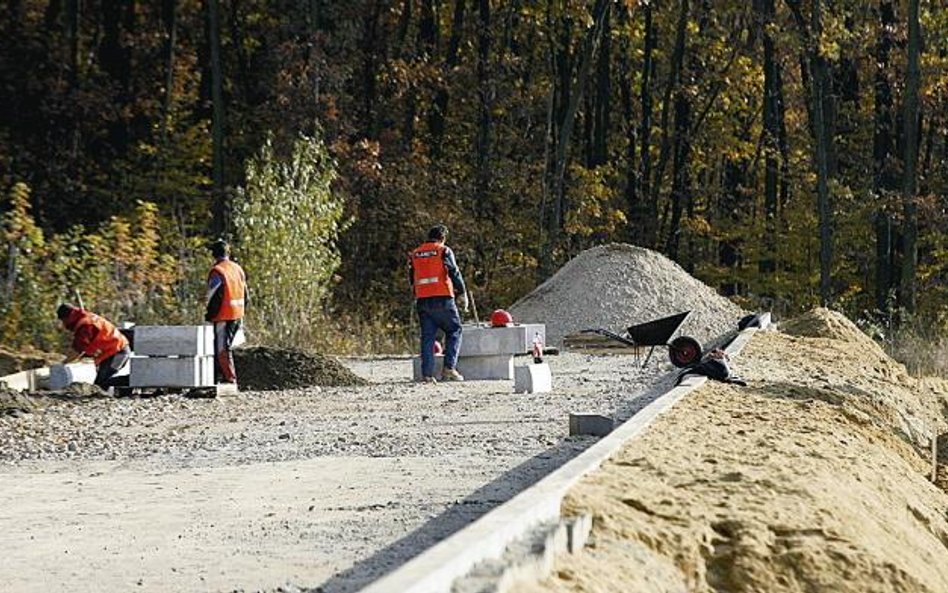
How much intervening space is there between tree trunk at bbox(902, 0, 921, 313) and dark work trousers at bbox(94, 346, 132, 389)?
73.1ft

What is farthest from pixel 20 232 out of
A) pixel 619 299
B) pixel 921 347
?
pixel 921 347

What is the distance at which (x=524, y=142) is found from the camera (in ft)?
160

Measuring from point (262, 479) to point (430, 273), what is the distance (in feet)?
32.3

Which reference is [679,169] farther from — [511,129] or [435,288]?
[435,288]

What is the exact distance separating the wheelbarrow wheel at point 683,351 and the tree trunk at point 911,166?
18243 millimetres

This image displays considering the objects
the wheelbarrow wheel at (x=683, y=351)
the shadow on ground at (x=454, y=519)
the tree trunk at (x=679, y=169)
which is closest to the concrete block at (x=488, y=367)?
the wheelbarrow wheel at (x=683, y=351)

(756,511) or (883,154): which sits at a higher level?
(883,154)

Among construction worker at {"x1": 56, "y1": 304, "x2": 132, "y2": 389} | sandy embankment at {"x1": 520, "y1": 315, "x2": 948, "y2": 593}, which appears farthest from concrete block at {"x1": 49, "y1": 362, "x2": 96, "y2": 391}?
sandy embankment at {"x1": 520, "y1": 315, "x2": 948, "y2": 593}

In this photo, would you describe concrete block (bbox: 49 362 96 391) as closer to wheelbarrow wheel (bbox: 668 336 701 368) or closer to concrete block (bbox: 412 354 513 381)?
concrete block (bbox: 412 354 513 381)

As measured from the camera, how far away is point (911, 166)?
41.0 m

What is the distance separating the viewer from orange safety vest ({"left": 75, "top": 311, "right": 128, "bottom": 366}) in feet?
69.2

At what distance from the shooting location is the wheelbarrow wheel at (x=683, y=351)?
71.5 ft

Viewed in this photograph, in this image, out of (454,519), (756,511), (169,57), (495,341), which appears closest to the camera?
(756,511)

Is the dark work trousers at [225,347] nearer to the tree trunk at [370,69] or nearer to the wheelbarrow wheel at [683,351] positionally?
the wheelbarrow wheel at [683,351]
